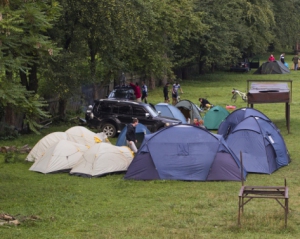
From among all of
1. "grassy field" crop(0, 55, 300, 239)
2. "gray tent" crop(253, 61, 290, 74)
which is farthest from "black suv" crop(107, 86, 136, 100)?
"gray tent" crop(253, 61, 290, 74)

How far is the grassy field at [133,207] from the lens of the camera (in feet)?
37.3

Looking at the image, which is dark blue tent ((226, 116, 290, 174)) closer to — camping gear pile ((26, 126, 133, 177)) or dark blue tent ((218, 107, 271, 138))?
dark blue tent ((218, 107, 271, 138))

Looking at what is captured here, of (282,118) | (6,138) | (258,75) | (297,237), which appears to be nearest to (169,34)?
(282,118)

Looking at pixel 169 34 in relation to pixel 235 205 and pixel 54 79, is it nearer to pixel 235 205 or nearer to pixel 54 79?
pixel 54 79

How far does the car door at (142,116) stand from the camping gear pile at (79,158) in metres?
5.97

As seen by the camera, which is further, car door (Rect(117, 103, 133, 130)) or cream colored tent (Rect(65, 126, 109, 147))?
car door (Rect(117, 103, 133, 130))

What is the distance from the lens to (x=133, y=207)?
13.8m

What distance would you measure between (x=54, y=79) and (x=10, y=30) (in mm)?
10380

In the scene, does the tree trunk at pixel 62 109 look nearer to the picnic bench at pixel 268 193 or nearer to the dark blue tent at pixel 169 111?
the dark blue tent at pixel 169 111

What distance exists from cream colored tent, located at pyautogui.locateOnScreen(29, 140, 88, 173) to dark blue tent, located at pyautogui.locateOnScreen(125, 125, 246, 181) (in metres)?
2.16

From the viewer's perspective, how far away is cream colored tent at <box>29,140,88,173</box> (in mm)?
18531

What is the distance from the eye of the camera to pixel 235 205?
13773 millimetres

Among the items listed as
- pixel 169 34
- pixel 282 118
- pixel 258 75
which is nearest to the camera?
pixel 282 118

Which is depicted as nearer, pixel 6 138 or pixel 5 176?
pixel 5 176
